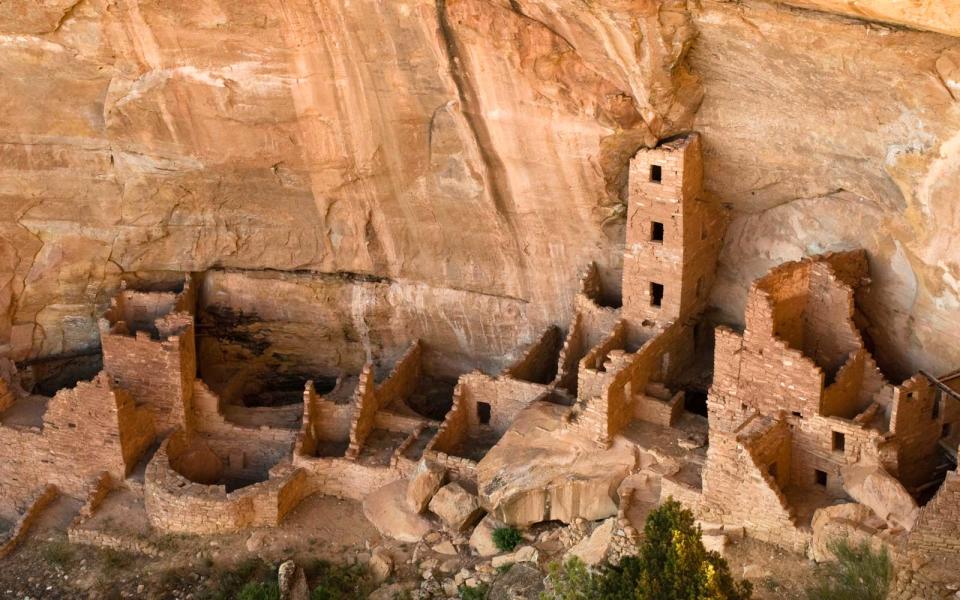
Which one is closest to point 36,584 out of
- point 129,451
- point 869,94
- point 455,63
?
point 129,451

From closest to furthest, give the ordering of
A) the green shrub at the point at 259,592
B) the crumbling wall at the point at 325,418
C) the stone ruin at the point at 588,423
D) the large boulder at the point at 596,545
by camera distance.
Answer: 1. the stone ruin at the point at 588,423
2. the large boulder at the point at 596,545
3. the green shrub at the point at 259,592
4. the crumbling wall at the point at 325,418

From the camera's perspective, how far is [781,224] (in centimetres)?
1529

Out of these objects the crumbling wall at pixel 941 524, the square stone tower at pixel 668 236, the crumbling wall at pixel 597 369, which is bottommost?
the crumbling wall at pixel 941 524

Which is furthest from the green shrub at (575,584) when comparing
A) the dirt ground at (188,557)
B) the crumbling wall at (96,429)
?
the crumbling wall at (96,429)

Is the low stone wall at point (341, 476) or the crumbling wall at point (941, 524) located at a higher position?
the crumbling wall at point (941, 524)

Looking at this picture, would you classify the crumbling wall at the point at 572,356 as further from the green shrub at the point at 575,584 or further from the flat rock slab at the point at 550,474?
the green shrub at the point at 575,584

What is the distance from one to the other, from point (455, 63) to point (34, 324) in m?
7.41

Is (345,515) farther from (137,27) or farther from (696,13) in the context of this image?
(696,13)

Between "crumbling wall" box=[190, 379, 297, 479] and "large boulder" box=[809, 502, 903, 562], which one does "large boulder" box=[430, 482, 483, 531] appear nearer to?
"crumbling wall" box=[190, 379, 297, 479]

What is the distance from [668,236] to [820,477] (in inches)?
124

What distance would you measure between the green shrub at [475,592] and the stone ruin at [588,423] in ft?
2.73

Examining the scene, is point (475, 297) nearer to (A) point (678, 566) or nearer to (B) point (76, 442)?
(B) point (76, 442)

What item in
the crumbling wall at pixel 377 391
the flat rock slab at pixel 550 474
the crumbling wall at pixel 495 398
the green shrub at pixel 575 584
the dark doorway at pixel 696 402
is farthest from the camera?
the crumbling wall at pixel 377 391

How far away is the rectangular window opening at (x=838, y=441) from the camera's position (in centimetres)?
1357
